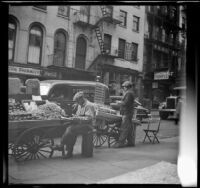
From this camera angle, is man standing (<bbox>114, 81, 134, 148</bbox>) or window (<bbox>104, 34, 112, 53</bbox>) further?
man standing (<bbox>114, 81, 134, 148</bbox>)

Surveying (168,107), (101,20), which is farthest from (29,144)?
(101,20)

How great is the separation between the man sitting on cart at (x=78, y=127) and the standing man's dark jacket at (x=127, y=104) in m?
1.06

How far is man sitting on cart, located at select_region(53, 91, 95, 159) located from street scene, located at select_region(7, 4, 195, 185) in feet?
0.08

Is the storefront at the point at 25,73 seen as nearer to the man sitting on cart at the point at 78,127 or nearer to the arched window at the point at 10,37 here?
the arched window at the point at 10,37

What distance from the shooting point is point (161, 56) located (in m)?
7.03

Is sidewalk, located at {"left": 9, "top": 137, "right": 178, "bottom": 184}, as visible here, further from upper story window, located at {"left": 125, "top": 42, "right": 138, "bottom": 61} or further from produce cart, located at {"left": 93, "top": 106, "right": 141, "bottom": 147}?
upper story window, located at {"left": 125, "top": 42, "right": 138, "bottom": 61}

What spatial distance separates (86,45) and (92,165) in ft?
14.9

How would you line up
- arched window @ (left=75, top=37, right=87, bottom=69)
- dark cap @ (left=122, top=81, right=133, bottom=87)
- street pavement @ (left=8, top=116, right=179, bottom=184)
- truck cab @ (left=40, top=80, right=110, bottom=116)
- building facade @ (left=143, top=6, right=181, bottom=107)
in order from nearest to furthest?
street pavement @ (left=8, top=116, right=179, bottom=184) < building facade @ (left=143, top=6, right=181, bottom=107) < dark cap @ (left=122, top=81, right=133, bottom=87) < truck cab @ (left=40, top=80, right=110, bottom=116) < arched window @ (left=75, top=37, right=87, bottom=69)

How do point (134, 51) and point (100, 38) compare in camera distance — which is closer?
point (134, 51)

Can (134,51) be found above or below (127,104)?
above

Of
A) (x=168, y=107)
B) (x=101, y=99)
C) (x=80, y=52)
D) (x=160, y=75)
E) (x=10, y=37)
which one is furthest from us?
(x=80, y=52)

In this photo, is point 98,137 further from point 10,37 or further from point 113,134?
point 10,37

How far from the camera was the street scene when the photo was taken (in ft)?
17.3

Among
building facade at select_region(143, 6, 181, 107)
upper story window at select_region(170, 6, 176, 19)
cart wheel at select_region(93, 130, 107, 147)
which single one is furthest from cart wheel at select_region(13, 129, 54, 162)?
upper story window at select_region(170, 6, 176, 19)
